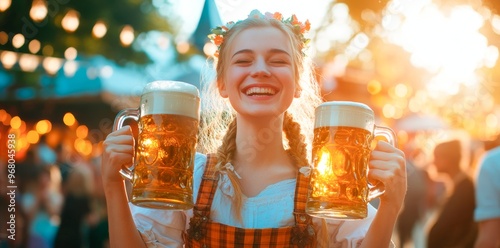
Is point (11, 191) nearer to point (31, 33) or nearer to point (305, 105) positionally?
point (305, 105)

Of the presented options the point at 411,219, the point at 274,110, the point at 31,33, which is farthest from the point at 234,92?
the point at 31,33

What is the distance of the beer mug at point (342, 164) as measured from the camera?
5.79 ft

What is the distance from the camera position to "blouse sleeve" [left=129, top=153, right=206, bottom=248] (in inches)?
79.9

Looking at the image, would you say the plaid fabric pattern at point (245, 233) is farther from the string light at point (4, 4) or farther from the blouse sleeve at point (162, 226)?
the string light at point (4, 4)

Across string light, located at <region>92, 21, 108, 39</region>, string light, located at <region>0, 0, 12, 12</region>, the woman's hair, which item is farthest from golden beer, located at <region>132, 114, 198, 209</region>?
string light, located at <region>92, 21, 108, 39</region>

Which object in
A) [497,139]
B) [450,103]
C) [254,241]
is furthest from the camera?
[450,103]

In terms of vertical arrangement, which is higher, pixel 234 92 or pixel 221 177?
pixel 234 92

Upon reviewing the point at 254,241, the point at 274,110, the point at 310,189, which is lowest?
the point at 254,241

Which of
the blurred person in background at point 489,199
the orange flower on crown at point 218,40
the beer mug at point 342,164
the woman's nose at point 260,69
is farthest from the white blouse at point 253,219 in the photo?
the blurred person in background at point 489,199

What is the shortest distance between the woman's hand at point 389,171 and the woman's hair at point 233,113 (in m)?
0.36

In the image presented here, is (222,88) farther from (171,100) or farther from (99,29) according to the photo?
(99,29)

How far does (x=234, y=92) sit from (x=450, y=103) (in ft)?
34.0

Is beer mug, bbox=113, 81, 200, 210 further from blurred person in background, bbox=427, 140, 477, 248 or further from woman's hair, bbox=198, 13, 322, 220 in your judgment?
blurred person in background, bbox=427, 140, 477, 248

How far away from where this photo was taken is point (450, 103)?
39.0 feet
